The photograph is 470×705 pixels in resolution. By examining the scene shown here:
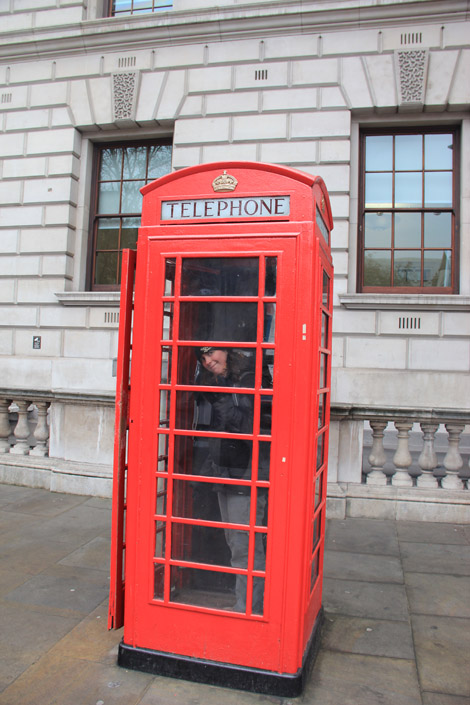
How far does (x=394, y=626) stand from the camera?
3422 mm

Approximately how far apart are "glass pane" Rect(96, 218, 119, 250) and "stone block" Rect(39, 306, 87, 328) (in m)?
1.27

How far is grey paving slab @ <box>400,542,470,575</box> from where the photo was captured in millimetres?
4395

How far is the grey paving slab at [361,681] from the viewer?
262 cm

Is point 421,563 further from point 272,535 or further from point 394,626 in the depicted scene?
point 272,535

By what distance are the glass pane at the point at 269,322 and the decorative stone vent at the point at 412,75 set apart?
625 centimetres

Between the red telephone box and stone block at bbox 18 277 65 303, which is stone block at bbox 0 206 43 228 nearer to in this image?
stone block at bbox 18 277 65 303

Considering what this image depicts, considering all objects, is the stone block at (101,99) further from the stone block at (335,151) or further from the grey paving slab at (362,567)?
the grey paving slab at (362,567)

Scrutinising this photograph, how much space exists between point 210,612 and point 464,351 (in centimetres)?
579

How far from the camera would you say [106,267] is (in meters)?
8.91

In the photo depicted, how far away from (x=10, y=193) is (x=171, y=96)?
10.5 ft

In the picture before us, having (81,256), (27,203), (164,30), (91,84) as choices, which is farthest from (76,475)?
(164,30)

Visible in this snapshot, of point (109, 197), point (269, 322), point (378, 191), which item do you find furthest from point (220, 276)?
point (109, 197)

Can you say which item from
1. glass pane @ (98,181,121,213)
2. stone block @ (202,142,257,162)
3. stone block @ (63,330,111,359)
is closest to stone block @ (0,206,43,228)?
glass pane @ (98,181,121,213)

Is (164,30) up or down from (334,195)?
up
